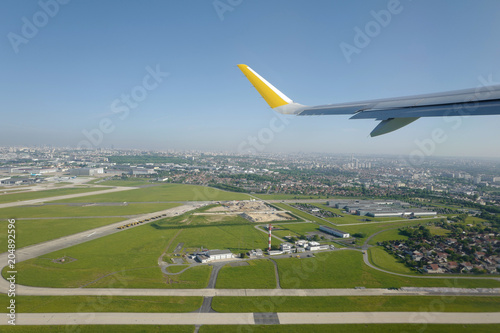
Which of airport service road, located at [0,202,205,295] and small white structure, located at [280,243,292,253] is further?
small white structure, located at [280,243,292,253]

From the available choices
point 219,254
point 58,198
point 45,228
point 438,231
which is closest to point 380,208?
point 438,231

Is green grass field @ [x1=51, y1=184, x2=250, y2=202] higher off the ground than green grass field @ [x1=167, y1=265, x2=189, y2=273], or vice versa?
green grass field @ [x1=167, y1=265, x2=189, y2=273]

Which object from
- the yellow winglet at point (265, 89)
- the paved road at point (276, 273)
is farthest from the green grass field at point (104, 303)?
the yellow winglet at point (265, 89)

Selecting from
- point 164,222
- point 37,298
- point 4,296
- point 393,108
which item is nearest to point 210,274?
point 37,298

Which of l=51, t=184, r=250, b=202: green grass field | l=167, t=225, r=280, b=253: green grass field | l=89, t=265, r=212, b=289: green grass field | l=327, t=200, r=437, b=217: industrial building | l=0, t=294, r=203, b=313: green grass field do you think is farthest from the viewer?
l=51, t=184, r=250, b=202: green grass field

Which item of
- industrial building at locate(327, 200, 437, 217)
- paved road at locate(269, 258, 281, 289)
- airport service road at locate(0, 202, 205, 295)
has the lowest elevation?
airport service road at locate(0, 202, 205, 295)

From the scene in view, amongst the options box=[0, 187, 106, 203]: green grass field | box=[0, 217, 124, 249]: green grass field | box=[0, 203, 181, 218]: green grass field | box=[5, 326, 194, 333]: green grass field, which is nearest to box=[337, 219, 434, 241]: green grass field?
box=[5, 326, 194, 333]: green grass field

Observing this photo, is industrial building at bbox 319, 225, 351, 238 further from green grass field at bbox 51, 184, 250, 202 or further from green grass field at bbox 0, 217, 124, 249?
green grass field at bbox 0, 217, 124, 249
